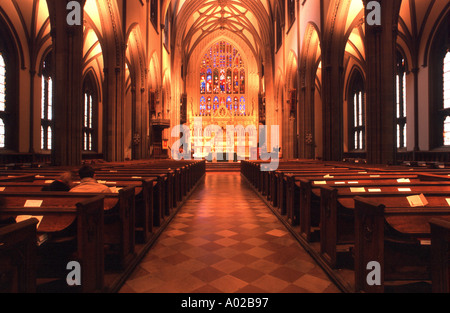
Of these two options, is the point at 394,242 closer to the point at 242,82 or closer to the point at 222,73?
the point at 242,82

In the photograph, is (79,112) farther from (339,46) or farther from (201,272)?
(339,46)

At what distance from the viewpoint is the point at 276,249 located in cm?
366

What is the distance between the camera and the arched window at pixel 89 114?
21906 mm

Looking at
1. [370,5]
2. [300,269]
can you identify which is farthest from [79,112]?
[370,5]

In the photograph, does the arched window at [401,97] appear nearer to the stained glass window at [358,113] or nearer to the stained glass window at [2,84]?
the stained glass window at [358,113]

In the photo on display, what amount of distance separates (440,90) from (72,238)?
16.9 m

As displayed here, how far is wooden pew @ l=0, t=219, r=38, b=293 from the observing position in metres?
1.48

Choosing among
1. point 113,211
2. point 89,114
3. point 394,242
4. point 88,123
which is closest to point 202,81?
point 89,114

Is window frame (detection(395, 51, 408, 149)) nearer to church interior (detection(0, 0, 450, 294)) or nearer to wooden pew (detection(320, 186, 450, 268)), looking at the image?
church interior (detection(0, 0, 450, 294))

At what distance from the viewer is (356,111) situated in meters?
22.5

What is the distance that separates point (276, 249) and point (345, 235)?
95cm

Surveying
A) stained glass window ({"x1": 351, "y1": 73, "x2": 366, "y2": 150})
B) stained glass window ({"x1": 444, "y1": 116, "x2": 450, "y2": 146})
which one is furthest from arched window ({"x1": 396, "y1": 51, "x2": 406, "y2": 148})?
stained glass window ({"x1": 351, "y1": 73, "x2": 366, "y2": 150})

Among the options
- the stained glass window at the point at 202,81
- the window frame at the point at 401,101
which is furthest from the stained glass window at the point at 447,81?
the stained glass window at the point at 202,81

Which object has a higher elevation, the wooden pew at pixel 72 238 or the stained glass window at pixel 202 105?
the stained glass window at pixel 202 105
